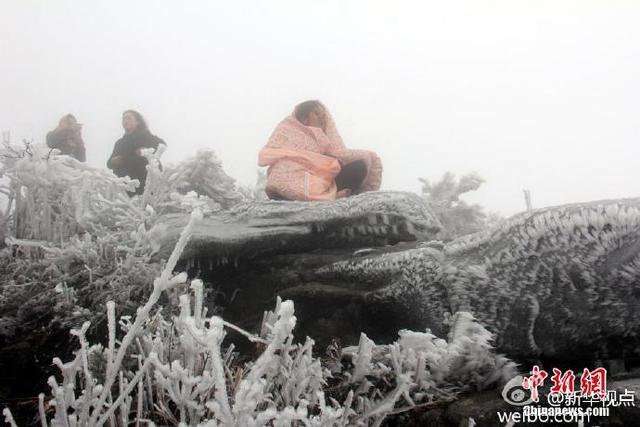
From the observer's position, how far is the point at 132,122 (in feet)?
20.4

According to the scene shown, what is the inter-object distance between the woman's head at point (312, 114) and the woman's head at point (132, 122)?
2.40 metres

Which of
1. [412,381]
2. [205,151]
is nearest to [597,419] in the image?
[412,381]

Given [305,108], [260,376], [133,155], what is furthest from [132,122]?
[260,376]

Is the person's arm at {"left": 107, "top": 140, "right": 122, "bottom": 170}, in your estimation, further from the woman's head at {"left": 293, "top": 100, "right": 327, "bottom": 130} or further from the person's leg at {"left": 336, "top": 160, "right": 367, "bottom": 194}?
the person's leg at {"left": 336, "top": 160, "right": 367, "bottom": 194}

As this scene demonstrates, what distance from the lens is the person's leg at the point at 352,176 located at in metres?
5.30

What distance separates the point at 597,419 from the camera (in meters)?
1.89

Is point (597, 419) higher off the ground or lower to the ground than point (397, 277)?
lower

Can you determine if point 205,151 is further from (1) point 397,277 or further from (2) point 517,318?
(2) point 517,318

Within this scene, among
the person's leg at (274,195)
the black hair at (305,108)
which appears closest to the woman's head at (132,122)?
the black hair at (305,108)

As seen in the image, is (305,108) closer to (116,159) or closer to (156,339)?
(116,159)

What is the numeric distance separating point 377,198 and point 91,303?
2.47 metres

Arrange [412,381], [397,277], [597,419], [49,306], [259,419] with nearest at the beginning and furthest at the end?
[259,419], [597,419], [412,381], [49,306], [397,277]

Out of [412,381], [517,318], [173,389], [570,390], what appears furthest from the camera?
[517,318]

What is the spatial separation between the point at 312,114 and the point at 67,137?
3603mm
